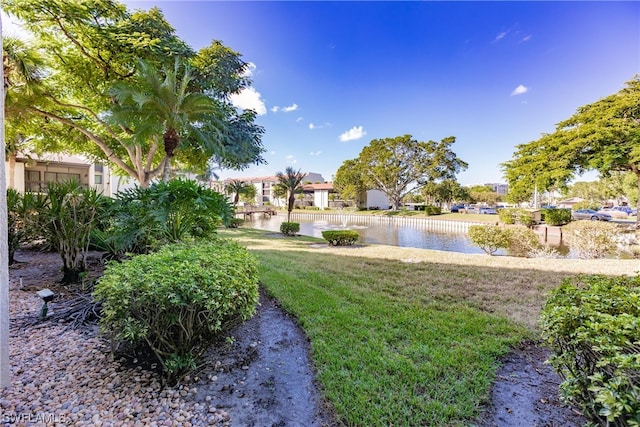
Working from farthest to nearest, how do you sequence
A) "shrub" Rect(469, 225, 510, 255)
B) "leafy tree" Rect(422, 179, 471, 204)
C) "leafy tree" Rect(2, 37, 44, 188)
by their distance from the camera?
"leafy tree" Rect(422, 179, 471, 204) < "shrub" Rect(469, 225, 510, 255) < "leafy tree" Rect(2, 37, 44, 188)

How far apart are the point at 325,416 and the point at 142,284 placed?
5.61ft

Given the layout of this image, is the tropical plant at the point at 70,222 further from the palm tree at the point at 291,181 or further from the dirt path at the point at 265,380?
the palm tree at the point at 291,181

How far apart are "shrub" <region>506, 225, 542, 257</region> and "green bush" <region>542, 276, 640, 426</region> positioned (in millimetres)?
7976

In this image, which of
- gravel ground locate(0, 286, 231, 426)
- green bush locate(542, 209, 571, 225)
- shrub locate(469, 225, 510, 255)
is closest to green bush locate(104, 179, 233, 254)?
gravel ground locate(0, 286, 231, 426)

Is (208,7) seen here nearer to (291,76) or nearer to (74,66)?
(74,66)

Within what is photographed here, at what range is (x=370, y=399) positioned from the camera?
2.14m

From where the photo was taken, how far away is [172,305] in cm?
204

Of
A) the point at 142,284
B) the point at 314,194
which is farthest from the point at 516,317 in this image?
the point at 314,194

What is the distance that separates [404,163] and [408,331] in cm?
3372

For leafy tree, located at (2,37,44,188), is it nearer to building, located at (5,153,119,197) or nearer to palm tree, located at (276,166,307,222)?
building, located at (5,153,119,197)

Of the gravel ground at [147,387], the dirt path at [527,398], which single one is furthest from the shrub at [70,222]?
the dirt path at [527,398]

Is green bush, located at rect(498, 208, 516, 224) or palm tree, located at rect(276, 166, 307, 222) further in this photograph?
green bush, located at rect(498, 208, 516, 224)

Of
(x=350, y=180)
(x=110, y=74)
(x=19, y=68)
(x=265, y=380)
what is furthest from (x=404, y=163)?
(x=265, y=380)

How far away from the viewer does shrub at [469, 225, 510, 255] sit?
8852mm
